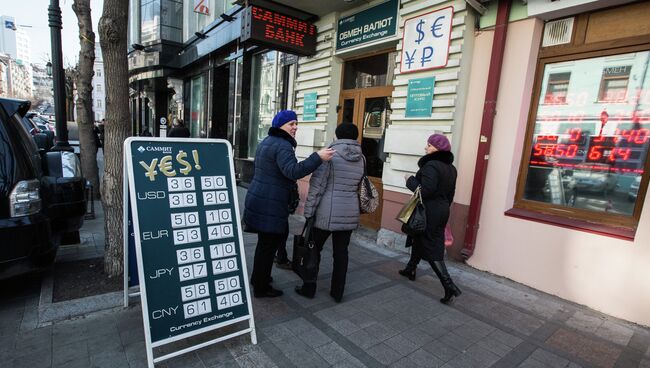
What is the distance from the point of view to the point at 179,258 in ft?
8.00

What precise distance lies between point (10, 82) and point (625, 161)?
8280cm

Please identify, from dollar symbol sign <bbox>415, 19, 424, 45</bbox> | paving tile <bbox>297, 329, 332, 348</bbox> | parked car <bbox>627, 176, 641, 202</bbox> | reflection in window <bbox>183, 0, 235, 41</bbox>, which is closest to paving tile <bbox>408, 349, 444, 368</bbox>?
paving tile <bbox>297, 329, 332, 348</bbox>

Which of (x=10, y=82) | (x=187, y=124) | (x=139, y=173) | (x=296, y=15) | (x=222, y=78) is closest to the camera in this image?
(x=139, y=173)

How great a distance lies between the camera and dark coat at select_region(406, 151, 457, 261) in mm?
3500

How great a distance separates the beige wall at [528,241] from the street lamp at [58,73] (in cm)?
643

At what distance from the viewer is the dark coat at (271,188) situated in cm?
307

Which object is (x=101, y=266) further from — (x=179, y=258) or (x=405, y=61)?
(x=405, y=61)

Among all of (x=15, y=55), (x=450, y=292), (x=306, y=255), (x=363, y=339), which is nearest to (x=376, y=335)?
(x=363, y=339)

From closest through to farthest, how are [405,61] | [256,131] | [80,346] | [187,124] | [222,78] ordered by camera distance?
[80,346] < [405,61] < [256,131] < [222,78] < [187,124]

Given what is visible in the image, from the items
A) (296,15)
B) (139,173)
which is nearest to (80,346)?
(139,173)

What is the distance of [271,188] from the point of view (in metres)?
3.10

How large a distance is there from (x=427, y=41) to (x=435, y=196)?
2464 millimetres

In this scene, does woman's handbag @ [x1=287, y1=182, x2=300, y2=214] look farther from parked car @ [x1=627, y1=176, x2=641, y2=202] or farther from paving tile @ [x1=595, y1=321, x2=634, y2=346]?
parked car @ [x1=627, y1=176, x2=641, y2=202]

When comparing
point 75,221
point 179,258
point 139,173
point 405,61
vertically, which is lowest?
point 75,221
